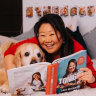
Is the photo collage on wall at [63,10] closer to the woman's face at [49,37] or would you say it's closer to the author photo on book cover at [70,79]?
the woman's face at [49,37]

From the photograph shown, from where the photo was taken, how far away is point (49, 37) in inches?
43.8

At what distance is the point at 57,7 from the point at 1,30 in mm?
911

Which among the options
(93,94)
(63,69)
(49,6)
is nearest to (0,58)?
(63,69)

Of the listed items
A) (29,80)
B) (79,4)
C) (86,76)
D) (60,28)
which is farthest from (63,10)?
(29,80)

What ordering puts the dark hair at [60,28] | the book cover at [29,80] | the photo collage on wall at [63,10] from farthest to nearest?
the photo collage on wall at [63,10] < the dark hair at [60,28] < the book cover at [29,80]

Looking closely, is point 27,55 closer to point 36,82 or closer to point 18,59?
point 18,59

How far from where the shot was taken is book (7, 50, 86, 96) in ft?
3.03

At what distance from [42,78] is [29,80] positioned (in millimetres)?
72

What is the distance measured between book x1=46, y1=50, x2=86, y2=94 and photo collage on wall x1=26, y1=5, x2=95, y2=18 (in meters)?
1.28

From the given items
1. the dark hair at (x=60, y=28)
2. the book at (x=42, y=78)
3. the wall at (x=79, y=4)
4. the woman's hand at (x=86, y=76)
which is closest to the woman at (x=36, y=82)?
the book at (x=42, y=78)

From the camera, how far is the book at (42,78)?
0.92 m

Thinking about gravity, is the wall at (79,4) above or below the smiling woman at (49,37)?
above

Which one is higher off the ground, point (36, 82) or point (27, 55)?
point (27, 55)

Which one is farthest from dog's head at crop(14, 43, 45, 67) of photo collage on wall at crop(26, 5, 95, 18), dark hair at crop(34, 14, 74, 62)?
photo collage on wall at crop(26, 5, 95, 18)
